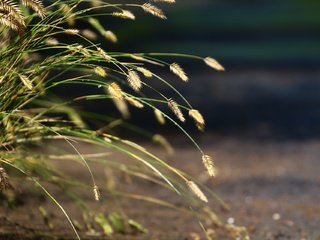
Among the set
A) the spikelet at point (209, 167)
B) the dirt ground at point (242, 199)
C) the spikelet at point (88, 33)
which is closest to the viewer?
the spikelet at point (209, 167)

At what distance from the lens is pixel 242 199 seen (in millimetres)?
4207

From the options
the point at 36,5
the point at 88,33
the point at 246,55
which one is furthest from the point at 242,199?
the point at 246,55

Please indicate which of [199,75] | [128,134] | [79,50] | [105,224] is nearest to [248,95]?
[199,75]

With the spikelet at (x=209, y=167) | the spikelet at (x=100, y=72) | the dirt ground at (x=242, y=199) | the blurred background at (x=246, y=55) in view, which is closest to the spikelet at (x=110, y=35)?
the spikelet at (x=100, y=72)

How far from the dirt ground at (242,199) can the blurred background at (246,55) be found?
44 centimetres

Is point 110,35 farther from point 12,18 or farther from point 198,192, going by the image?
point 198,192

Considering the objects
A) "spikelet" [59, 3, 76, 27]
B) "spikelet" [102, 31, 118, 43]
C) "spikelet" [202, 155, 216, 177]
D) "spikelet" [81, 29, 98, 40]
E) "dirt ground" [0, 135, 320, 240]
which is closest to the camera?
"spikelet" [202, 155, 216, 177]

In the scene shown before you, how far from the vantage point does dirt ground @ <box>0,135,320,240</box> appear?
340 cm

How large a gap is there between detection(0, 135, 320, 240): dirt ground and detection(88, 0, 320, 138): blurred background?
445 mm

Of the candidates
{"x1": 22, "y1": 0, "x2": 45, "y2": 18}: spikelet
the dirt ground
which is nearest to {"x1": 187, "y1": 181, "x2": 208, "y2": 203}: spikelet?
{"x1": 22, "y1": 0, "x2": 45, "y2": 18}: spikelet

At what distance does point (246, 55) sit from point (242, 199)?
5.05 m

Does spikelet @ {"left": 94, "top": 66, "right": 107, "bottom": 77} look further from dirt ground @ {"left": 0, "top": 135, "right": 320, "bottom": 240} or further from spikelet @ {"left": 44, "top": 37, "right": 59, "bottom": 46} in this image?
dirt ground @ {"left": 0, "top": 135, "right": 320, "bottom": 240}

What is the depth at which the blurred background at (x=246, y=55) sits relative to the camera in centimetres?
644

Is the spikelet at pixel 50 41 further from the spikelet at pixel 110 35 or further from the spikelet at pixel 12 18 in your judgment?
the spikelet at pixel 12 18
